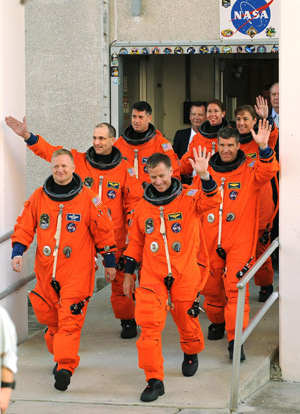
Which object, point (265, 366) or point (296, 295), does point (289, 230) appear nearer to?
point (296, 295)

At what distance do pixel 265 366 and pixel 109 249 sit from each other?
1460mm

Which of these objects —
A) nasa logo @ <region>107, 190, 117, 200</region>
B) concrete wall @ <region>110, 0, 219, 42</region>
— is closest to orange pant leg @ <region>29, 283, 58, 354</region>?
nasa logo @ <region>107, 190, 117, 200</region>

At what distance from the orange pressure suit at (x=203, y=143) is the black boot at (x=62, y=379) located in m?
2.44

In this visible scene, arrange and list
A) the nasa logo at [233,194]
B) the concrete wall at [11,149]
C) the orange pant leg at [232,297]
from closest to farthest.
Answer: the orange pant leg at [232,297], the nasa logo at [233,194], the concrete wall at [11,149]

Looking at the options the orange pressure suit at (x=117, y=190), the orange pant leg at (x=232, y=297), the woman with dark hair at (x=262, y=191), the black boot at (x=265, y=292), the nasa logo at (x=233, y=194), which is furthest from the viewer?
the black boot at (x=265, y=292)

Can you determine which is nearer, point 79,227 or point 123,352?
point 79,227

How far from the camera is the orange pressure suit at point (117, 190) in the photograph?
7059 mm

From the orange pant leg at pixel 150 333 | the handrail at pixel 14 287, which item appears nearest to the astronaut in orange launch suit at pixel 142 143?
the handrail at pixel 14 287

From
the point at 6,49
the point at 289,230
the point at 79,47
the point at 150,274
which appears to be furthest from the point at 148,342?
the point at 79,47

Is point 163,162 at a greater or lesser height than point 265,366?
greater

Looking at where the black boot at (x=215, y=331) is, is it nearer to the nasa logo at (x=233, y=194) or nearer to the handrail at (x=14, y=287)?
the nasa logo at (x=233, y=194)

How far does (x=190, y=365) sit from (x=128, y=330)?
110cm

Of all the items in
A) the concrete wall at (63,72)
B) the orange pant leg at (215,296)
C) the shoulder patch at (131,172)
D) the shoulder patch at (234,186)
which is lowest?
the orange pant leg at (215,296)

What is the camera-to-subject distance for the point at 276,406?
588cm
